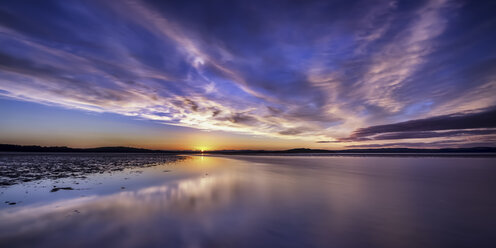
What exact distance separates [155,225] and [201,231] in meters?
1.67

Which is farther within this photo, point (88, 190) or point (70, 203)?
point (88, 190)

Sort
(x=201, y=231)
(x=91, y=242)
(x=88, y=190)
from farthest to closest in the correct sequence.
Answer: (x=88, y=190), (x=201, y=231), (x=91, y=242)

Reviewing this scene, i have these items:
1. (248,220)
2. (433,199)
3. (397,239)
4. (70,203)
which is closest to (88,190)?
(70,203)

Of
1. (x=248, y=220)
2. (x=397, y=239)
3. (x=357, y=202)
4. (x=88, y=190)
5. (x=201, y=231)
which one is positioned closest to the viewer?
(x=397, y=239)

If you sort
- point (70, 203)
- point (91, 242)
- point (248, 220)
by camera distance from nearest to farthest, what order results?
1. point (91, 242)
2. point (248, 220)
3. point (70, 203)

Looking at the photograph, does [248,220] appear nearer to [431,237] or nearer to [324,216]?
[324,216]

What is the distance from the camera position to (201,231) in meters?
5.95

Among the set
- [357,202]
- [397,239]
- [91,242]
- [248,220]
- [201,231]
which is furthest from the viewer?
[357,202]

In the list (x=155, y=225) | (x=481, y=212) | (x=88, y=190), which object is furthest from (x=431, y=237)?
(x=88, y=190)

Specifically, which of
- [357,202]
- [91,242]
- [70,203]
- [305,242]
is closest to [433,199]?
[357,202]

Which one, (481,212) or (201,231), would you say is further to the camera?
(481,212)

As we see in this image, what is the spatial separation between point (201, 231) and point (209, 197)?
4.19 metres

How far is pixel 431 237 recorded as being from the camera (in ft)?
18.6

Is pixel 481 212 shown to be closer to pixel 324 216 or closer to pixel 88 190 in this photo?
pixel 324 216
